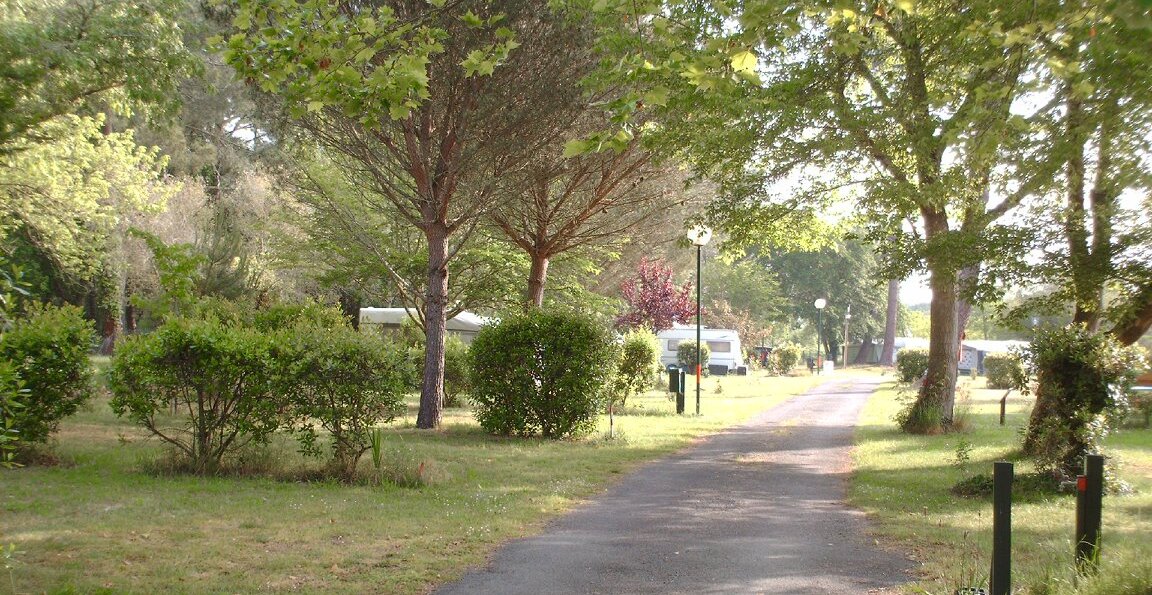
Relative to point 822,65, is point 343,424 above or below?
below

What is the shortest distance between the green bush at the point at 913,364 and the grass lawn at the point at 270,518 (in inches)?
790

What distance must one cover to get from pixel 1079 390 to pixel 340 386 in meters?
7.67

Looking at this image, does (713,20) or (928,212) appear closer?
(713,20)

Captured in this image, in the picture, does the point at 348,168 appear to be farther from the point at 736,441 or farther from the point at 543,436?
the point at 736,441

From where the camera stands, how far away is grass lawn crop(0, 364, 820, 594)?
18.8 feet

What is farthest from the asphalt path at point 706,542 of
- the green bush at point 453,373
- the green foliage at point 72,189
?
the green foliage at point 72,189

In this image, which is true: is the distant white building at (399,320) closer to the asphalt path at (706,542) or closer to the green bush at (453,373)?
the green bush at (453,373)

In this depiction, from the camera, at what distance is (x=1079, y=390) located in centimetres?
954

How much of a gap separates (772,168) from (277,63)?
33.1 feet

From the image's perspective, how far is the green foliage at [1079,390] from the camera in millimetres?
9352

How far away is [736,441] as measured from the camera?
1537 centimetres

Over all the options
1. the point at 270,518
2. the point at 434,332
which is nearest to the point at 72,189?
the point at 434,332

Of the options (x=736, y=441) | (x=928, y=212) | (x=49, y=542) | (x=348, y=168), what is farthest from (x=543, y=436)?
(x=49, y=542)

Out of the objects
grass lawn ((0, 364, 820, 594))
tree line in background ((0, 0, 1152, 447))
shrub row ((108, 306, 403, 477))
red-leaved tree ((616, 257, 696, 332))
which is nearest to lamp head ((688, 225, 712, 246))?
tree line in background ((0, 0, 1152, 447))
